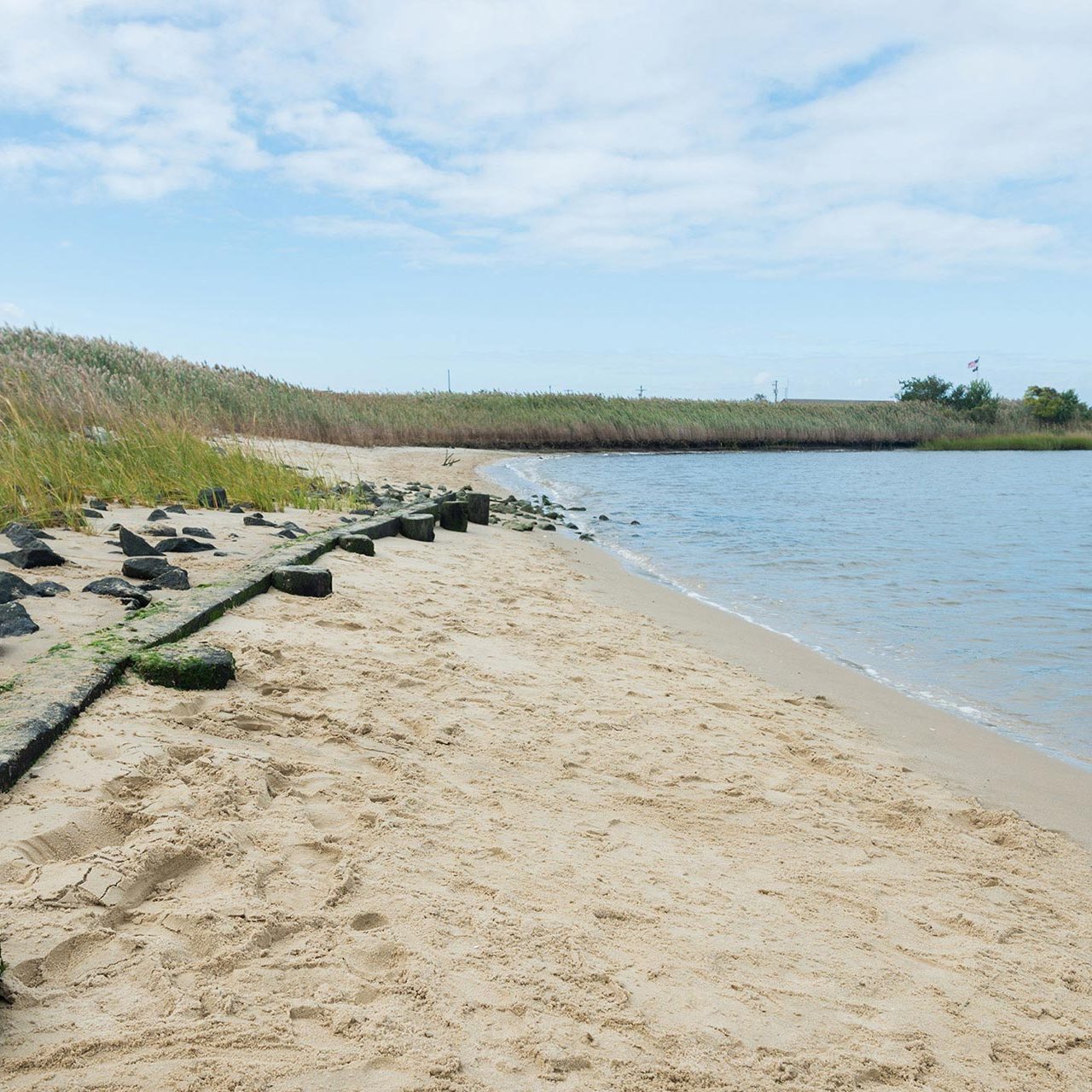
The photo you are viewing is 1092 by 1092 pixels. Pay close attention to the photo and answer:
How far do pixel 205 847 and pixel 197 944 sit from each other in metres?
0.35

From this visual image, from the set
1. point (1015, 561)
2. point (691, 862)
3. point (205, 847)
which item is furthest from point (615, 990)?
point (1015, 561)

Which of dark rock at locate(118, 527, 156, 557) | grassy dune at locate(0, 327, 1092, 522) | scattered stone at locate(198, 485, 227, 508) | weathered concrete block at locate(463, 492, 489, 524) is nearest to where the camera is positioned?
dark rock at locate(118, 527, 156, 557)

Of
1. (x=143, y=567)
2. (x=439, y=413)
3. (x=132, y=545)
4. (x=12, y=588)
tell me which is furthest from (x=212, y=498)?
(x=439, y=413)

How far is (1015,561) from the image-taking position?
10.4 metres

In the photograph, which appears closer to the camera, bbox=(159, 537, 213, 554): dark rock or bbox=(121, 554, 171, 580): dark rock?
bbox=(121, 554, 171, 580): dark rock

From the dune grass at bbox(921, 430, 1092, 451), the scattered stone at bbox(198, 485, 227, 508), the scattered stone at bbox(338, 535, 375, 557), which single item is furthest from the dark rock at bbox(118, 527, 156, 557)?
the dune grass at bbox(921, 430, 1092, 451)

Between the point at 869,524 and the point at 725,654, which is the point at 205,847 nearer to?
the point at 725,654

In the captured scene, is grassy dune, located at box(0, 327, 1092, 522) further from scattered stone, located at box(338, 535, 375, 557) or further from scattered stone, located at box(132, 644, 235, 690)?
scattered stone, located at box(132, 644, 235, 690)

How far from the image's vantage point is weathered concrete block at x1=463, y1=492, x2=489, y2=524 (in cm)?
1023

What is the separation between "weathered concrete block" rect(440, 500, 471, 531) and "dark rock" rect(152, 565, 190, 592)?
4.68 meters

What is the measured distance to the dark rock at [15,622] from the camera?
339 cm

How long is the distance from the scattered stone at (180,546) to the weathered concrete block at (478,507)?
459cm

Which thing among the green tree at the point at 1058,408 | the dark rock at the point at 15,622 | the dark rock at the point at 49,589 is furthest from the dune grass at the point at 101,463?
the green tree at the point at 1058,408

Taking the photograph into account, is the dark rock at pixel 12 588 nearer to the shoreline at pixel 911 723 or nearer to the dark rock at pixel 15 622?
the dark rock at pixel 15 622
